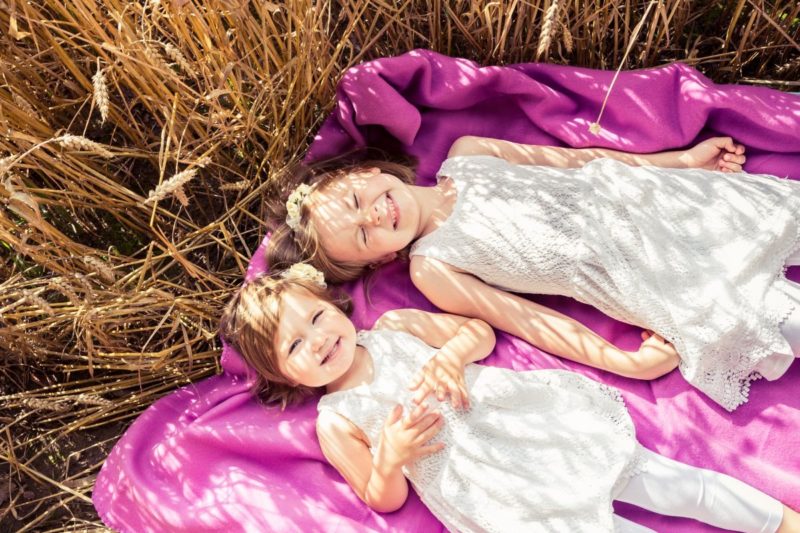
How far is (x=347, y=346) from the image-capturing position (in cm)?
187

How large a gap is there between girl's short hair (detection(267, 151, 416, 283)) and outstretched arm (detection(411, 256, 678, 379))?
0.76ft

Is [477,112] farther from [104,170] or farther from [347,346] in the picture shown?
[104,170]

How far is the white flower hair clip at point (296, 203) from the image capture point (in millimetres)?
2018

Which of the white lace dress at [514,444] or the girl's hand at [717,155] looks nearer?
the white lace dress at [514,444]

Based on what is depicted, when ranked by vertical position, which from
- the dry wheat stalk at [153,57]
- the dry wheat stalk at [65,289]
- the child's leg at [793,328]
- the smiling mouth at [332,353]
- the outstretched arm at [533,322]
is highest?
the dry wheat stalk at [153,57]

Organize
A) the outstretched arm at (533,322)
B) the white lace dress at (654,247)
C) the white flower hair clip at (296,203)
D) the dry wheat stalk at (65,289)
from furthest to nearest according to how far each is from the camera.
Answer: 1. the white flower hair clip at (296,203)
2. the outstretched arm at (533,322)
3. the white lace dress at (654,247)
4. the dry wheat stalk at (65,289)

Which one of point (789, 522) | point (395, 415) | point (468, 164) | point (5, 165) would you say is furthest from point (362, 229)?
point (789, 522)

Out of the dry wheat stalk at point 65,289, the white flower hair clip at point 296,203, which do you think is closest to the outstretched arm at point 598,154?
the white flower hair clip at point 296,203

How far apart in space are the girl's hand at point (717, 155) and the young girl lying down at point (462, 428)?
73 centimetres

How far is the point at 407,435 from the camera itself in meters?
1.72

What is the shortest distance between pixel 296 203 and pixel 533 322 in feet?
2.42

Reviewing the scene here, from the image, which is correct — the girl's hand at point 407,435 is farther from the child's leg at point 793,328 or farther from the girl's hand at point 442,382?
the child's leg at point 793,328

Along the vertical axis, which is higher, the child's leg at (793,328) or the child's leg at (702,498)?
the child's leg at (793,328)

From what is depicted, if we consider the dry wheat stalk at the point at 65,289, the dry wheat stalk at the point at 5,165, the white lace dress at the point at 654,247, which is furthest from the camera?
the white lace dress at the point at 654,247
